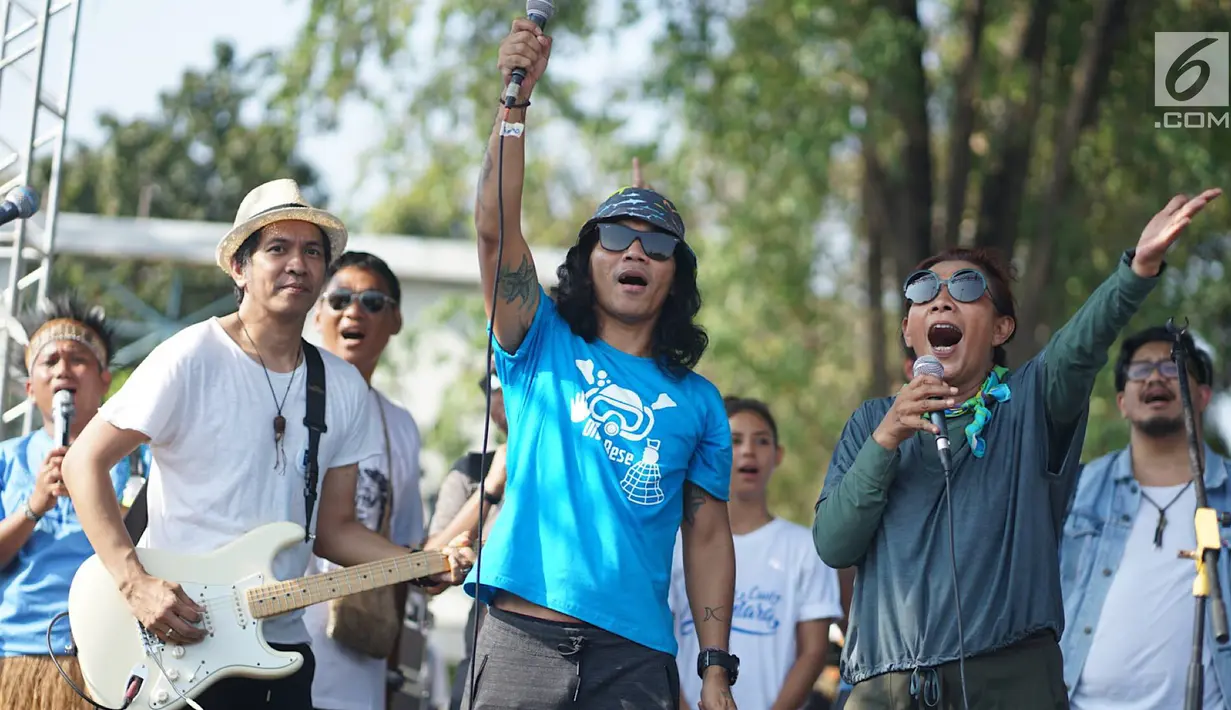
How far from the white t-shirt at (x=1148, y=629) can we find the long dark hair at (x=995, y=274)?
155 cm

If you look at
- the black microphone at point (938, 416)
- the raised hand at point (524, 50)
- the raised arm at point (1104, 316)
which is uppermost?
the raised hand at point (524, 50)

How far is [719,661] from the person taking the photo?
4.16 metres

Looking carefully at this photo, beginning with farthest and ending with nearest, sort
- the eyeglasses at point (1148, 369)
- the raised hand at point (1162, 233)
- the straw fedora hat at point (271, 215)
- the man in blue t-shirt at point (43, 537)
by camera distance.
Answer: the eyeglasses at point (1148, 369) → the man in blue t-shirt at point (43, 537) → the straw fedora hat at point (271, 215) → the raised hand at point (1162, 233)

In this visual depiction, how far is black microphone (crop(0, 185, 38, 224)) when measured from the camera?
4.93m

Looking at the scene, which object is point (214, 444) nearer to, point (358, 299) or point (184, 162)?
point (358, 299)

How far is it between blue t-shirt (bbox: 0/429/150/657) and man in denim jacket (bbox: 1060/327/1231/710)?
3937mm

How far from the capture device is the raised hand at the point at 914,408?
13.1 feet

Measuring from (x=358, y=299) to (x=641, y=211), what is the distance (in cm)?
255

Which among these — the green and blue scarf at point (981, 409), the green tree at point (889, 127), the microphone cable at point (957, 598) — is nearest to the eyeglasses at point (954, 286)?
the green and blue scarf at point (981, 409)

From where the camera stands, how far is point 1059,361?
4109 mm

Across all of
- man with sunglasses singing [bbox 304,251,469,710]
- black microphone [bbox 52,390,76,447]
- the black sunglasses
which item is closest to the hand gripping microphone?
the black sunglasses

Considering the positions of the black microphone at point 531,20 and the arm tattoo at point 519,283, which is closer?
the black microphone at point 531,20

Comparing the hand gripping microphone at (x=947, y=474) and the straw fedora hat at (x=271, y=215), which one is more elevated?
the straw fedora hat at (x=271, y=215)

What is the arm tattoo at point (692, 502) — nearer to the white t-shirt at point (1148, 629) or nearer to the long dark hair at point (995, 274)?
the long dark hair at point (995, 274)
